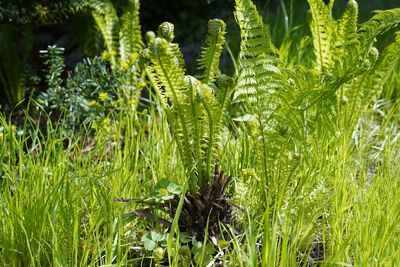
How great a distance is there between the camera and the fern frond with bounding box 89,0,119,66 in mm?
3059

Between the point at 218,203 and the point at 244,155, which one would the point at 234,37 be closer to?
the point at 244,155

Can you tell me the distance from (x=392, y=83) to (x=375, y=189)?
126cm

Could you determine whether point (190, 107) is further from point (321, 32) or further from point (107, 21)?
point (107, 21)

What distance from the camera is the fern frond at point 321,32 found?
89.8 inches

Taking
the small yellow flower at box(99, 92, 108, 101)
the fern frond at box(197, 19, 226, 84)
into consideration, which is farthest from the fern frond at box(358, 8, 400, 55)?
the small yellow flower at box(99, 92, 108, 101)

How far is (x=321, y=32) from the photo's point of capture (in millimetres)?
2379

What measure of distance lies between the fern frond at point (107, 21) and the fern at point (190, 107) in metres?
1.17

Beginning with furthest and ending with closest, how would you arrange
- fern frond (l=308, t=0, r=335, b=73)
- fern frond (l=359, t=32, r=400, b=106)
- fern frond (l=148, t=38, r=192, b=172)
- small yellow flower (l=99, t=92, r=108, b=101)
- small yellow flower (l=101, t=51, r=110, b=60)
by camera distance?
small yellow flower (l=101, t=51, r=110, b=60) → small yellow flower (l=99, t=92, r=108, b=101) → fern frond (l=359, t=32, r=400, b=106) → fern frond (l=308, t=0, r=335, b=73) → fern frond (l=148, t=38, r=192, b=172)

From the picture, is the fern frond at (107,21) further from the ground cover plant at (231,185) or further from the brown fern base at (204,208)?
the brown fern base at (204,208)

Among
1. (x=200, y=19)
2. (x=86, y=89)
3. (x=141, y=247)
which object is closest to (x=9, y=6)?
(x=86, y=89)

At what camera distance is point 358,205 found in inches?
77.2

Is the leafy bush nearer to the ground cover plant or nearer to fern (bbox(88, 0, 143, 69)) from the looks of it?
fern (bbox(88, 0, 143, 69))

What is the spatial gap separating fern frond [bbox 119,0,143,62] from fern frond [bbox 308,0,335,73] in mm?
988

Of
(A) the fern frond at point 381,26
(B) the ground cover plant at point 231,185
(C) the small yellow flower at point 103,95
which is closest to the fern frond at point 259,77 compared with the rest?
(B) the ground cover plant at point 231,185
